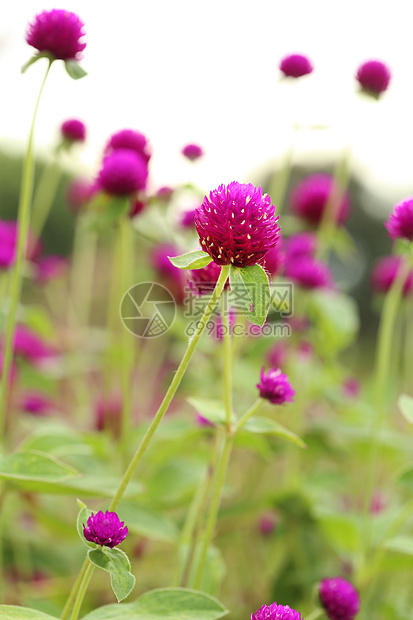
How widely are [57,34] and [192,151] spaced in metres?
0.55

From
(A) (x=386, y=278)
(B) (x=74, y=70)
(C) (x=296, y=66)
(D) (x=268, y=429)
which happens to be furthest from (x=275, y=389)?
(A) (x=386, y=278)

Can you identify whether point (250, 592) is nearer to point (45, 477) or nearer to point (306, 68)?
point (45, 477)

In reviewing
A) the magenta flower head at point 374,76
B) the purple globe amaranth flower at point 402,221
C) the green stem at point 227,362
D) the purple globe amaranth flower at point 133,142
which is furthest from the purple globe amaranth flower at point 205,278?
the magenta flower head at point 374,76

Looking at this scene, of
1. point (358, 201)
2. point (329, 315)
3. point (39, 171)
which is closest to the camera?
point (329, 315)

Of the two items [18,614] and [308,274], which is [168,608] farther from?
[308,274]

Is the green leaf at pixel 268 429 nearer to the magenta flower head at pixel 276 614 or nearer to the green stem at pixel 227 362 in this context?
the green stem at pixel 227 362

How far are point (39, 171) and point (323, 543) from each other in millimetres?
3632

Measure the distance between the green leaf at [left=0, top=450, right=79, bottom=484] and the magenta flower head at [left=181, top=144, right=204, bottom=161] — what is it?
31.2 inches

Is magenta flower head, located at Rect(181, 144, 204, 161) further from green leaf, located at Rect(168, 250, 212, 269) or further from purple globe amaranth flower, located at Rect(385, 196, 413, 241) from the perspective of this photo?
green leaf, located at Rect(168, 250, 212, 269)

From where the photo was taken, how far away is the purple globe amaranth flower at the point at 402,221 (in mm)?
785

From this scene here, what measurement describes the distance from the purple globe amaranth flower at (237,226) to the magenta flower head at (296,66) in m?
0.62

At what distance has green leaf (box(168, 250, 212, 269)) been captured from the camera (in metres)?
0.54

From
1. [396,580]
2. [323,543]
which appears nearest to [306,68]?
[323,543]

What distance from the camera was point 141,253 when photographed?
335 cm
